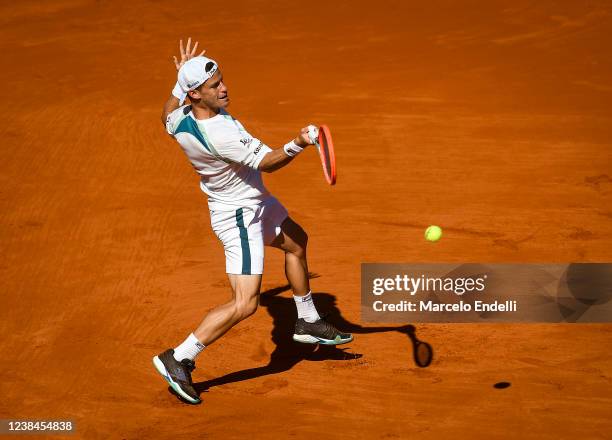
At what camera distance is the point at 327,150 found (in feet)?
22.1

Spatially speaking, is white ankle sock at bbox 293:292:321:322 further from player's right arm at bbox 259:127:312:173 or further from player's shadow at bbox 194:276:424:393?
player's right arm at bbox 259:127:312:173

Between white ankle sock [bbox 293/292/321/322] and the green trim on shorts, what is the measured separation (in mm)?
725

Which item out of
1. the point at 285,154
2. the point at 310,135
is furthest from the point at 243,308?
the point at 310,135

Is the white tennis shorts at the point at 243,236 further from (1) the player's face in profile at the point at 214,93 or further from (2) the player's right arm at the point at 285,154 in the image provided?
(1) the player's face in profile at the point at 214,93

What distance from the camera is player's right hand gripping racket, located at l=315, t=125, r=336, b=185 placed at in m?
6.57

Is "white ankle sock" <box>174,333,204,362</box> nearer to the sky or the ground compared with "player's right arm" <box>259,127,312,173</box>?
nearer to the ground

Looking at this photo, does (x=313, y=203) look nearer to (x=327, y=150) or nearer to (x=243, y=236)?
(x=243, y=236)

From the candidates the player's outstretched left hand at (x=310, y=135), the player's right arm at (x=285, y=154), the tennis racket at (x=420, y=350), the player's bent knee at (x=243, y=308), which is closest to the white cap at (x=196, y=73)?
the player's right arm at (x=285, y=154)

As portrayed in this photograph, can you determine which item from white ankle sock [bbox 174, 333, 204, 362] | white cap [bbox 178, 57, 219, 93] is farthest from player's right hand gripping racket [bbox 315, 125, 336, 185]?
white ankle sock [bbox 174, 333, 204, 362]

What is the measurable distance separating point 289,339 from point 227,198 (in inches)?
62.5

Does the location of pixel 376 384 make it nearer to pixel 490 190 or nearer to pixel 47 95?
pixel 490 190

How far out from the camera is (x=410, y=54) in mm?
14641

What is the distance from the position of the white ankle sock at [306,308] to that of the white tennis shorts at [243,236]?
0.67m

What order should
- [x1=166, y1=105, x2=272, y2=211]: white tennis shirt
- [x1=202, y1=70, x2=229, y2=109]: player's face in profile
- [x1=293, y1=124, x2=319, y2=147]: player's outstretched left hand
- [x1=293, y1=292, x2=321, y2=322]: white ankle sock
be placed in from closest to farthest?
[x1=293, y1=124, x2=319, y2=147]: player's outstretched left hand < [x1=166, y1=105, x2=272, y2=211]: white tennis shirt < [x1=202, y1=70, x2=229, y2=109]: player's face in profile < [x1=293, y1=292, x2=321, y2=322]: white ankle sock
